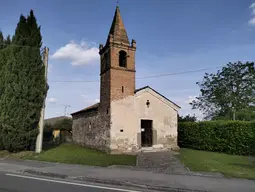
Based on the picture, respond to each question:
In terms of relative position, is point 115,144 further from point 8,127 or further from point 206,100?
point 206,100

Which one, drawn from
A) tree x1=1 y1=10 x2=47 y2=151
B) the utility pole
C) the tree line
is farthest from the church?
the tree line

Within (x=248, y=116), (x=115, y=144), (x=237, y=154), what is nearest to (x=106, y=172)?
(x=115, y=144)

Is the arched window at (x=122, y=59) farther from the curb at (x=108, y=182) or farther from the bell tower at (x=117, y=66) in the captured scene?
the curb at (x=108, y=182)

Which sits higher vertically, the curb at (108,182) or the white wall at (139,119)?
the white wall at (139,119)

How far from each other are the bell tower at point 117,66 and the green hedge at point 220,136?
736 cm

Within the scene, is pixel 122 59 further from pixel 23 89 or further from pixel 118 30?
pixel 23 89

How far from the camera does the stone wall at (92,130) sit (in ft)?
59.4

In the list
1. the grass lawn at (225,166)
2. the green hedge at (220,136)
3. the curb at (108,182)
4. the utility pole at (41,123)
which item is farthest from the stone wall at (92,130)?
the green hedge at (220,136)

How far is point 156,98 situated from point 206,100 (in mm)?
22194

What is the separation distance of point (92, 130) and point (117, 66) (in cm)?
637

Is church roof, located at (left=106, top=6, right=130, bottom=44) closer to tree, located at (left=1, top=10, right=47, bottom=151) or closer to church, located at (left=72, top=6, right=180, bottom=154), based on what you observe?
church, located at (left=72, top=6, right=180, bottom=154)

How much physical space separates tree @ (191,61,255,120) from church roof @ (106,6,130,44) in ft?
74.5

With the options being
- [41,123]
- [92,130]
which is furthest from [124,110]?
[41,123]

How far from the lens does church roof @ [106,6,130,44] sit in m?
19.1
